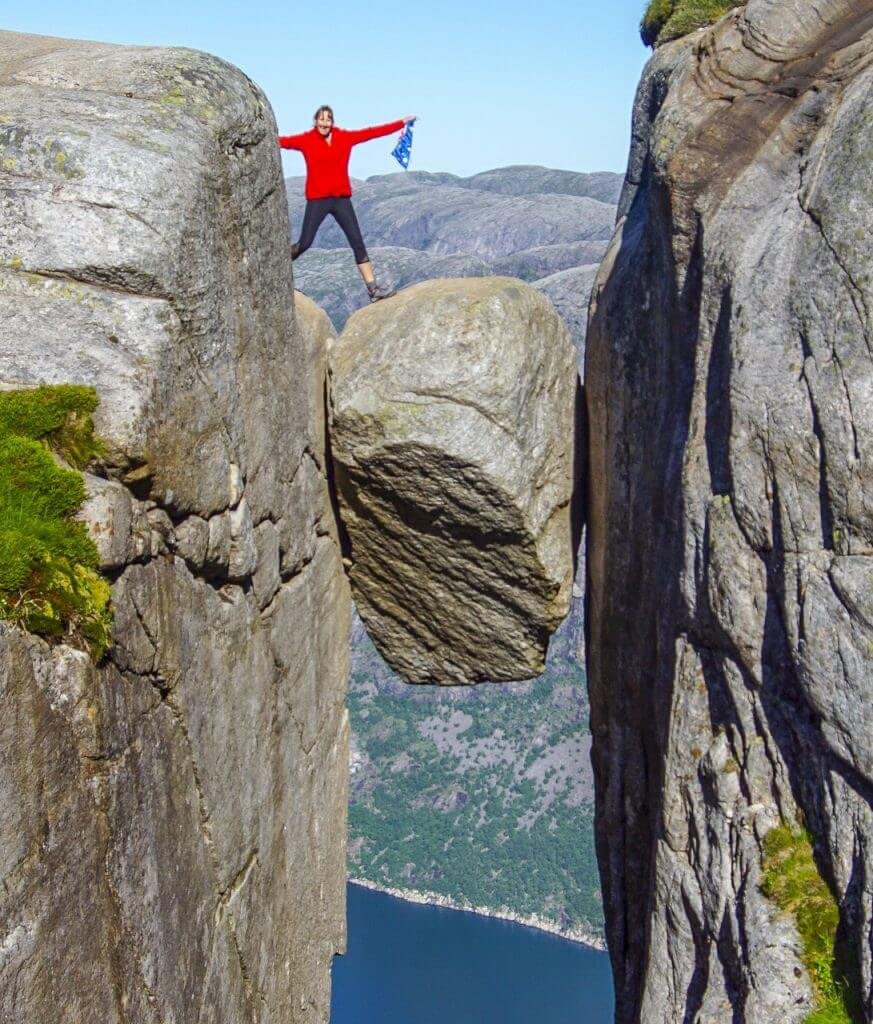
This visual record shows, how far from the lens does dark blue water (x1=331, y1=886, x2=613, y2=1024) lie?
81.6 metres

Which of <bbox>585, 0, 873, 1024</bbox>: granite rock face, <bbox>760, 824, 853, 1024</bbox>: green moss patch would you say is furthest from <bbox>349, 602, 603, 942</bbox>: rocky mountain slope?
<bbox>760, 824, 853, 1024</bbox>: green moss patch

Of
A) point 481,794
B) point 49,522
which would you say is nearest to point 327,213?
point 49,522

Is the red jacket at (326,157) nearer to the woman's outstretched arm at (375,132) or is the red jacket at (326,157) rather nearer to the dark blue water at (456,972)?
the woman's outstretched arm at (375,132)

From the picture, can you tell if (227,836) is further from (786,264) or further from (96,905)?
(786,264)

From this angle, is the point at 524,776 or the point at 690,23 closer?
the point at 690,23

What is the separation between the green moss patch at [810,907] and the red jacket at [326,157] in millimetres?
9549

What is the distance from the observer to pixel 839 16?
1117 cm

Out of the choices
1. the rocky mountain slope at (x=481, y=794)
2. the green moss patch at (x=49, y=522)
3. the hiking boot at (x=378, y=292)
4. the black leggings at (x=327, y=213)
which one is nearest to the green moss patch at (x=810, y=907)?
the green moss patch at (x=49, y=522)

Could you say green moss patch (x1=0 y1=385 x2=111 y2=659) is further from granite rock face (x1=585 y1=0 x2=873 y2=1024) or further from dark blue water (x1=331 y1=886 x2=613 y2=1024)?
dark blue water (x1=331 y1=886 x2=613 y2=1024)

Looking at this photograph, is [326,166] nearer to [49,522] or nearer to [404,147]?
[404,147]

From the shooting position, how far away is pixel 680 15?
14.6 m

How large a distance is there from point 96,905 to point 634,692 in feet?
24.0

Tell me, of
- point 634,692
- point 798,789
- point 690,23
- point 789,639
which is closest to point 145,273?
point 789,639

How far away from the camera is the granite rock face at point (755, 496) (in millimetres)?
8656
